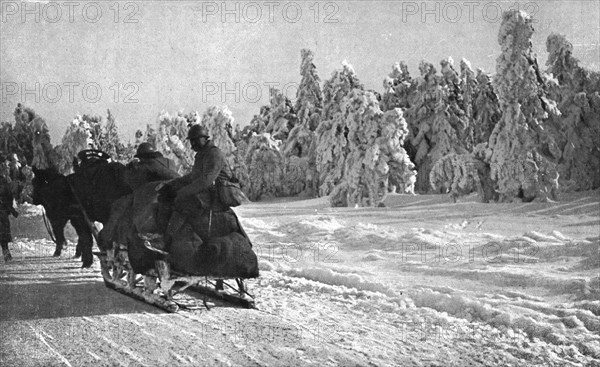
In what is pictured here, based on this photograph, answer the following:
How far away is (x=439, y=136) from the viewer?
46000mm

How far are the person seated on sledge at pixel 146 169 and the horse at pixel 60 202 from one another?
11.9 feet

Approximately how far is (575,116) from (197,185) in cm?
3248

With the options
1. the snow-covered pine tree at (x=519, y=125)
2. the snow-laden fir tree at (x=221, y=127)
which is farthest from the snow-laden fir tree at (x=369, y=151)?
the snow-laden fir tree at (x=221, y=127)

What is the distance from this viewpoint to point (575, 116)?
34812 millimetres

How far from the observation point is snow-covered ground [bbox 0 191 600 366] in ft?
18.5

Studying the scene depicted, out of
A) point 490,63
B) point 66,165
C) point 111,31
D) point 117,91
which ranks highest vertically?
point 490,63

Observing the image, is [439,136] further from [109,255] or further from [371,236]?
[109,255]

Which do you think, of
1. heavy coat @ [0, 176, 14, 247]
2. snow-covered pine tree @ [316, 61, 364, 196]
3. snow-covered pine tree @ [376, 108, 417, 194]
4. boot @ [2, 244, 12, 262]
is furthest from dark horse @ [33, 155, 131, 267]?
snow-covered pine tree @ [316, 61, 364, 196]

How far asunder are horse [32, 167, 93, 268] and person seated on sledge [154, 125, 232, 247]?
4.88 metres

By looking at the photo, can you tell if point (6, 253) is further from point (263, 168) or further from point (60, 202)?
point (263, 168)

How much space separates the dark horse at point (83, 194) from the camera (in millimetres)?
10852

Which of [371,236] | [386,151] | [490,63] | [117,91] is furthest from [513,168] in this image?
[117,91]

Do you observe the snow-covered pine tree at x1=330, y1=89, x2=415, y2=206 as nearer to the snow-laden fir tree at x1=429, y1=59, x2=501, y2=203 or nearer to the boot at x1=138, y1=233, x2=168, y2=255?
the snow-laden fir tree at x1=429, y1=59, x2=501, y2=203

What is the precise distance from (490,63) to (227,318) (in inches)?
853
